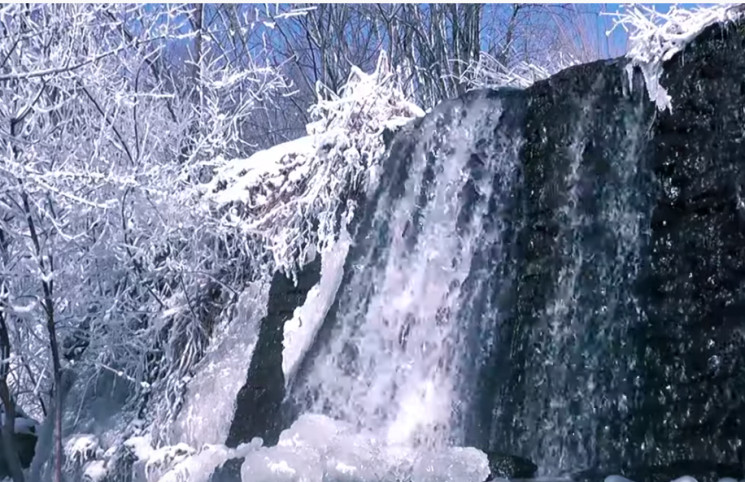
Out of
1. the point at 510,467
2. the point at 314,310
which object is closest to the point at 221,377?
the point at 314,310

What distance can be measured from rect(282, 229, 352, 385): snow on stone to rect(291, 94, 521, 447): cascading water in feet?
0.27

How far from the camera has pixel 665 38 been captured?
4.57 metres

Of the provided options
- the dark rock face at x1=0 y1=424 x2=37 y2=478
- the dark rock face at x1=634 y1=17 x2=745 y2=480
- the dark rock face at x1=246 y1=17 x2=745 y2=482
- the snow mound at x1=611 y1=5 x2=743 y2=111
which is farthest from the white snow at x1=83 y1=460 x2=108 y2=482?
the snow mound at x1=611 y1=5 x2=743 y2=111

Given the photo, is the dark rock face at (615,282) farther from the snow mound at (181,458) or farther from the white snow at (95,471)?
the white snow at (95,471)

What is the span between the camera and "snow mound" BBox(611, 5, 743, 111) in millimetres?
4449

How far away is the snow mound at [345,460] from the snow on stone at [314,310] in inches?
16.1

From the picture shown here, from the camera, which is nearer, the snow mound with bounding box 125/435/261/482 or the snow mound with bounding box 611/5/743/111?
the snow mound with bounding box 611/5/743/111

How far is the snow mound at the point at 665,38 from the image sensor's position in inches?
175

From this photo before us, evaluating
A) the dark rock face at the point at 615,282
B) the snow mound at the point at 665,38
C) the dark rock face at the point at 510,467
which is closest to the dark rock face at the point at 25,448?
the dark rock face at the point at 615,282

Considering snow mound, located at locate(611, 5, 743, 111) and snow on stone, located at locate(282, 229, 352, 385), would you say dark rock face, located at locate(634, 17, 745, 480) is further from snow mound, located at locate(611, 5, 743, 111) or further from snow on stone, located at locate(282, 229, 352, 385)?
snow on stone, located at locate(282, 229, 352, 385)

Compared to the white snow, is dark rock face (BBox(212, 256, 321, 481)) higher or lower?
higher

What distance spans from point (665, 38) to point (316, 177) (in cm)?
239

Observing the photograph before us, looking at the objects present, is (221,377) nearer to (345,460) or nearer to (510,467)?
(345,460)

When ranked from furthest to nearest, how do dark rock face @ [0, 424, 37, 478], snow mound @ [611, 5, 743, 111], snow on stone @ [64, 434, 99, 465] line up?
dark rock face @ [0, 424, 37, 478] < snow on stone @ [64, 434, 99, 465] < snow mound @ [611, 5, 743, 111]
